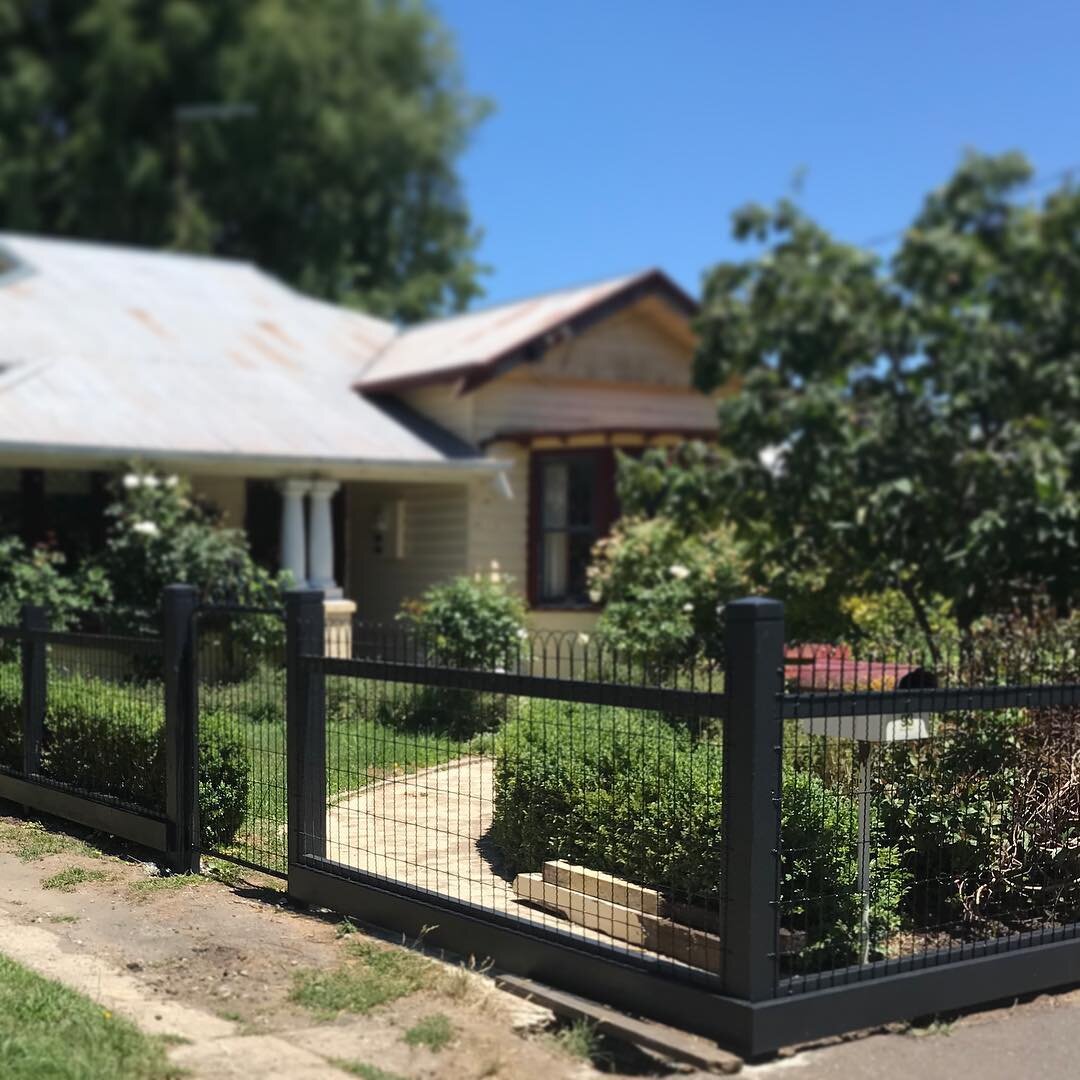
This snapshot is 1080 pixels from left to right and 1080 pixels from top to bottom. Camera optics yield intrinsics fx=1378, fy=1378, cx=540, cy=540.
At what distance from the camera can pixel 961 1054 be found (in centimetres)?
498

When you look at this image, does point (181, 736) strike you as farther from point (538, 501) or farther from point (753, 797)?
point (538, 501)

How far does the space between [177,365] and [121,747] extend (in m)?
10.4

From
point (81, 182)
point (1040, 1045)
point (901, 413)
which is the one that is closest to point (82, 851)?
point (1040, 1045)

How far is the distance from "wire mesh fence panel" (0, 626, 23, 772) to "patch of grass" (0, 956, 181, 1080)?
4.07 metres

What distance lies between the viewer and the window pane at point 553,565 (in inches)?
689

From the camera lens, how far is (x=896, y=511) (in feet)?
40.2

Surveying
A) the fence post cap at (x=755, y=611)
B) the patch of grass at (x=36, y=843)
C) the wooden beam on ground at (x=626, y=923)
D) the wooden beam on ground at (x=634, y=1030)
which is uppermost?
the fence post cap at (x=755, y=611)

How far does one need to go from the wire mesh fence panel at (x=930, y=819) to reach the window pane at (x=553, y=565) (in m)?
10.3

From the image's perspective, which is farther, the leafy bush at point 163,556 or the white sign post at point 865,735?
the leafy bush at point 163,556

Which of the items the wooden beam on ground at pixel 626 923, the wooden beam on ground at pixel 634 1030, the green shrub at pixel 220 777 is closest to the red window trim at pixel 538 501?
the green shrub at pixel 220 777

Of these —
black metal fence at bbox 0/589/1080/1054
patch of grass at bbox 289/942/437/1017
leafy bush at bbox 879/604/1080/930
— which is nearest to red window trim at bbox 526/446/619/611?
black metal fence at bbox 0/589/1080/1054

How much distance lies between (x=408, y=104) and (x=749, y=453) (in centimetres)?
2252

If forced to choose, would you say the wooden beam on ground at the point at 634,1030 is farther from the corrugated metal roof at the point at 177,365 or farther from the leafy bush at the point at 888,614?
the corrugated metal roof at the point at 177,365

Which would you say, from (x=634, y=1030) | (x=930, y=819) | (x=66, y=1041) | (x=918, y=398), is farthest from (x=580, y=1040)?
(x=918, y=398)
